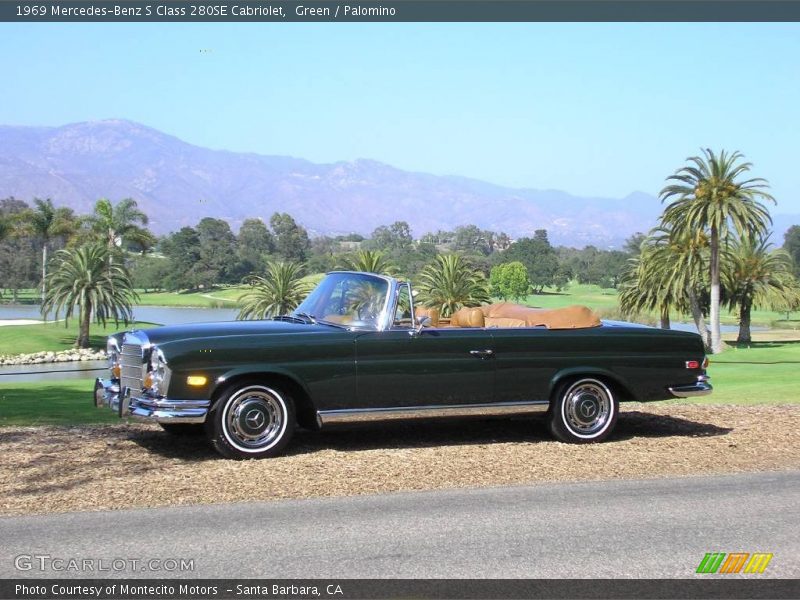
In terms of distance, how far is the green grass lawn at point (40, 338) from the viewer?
2805 inches

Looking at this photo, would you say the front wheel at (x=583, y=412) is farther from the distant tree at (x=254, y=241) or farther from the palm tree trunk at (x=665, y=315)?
the distant tree at (x=254, y=241)

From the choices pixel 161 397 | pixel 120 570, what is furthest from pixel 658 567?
pixel 161 397

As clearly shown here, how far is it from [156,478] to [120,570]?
2473 mm

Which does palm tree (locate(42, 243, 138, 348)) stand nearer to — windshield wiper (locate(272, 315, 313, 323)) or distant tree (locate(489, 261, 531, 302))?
distant tree (locate(489, 261, 531, 302))

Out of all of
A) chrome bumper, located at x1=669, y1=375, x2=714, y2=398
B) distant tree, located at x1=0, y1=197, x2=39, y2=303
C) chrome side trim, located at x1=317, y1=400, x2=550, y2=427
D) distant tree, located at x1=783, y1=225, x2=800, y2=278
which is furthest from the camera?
distant tree, located at x1=783, y1=225, x2=800, y2=278

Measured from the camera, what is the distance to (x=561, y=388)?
9828 millimetres

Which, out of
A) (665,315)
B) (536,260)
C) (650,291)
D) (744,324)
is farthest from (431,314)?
(536,260)

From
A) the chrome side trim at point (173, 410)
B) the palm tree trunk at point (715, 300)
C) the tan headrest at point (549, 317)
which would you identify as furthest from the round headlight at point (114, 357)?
the palm tree trunk at point (715, 300)

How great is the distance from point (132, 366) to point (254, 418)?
4.09 ft

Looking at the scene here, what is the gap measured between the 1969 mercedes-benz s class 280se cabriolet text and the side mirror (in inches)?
0.5

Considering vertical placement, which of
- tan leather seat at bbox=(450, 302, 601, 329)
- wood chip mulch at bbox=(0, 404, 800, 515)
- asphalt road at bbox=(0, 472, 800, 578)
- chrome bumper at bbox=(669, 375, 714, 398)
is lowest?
asphalt road at bbox=(0, 472, 800, 578)

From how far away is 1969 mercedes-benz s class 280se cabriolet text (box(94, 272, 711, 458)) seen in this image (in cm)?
858

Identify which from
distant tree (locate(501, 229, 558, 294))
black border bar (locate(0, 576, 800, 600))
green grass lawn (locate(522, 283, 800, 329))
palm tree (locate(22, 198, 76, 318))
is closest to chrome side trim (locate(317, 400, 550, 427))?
black border bar (locate(0, 576, 800, 600))

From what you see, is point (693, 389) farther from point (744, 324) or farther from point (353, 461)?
point (744, 324)
